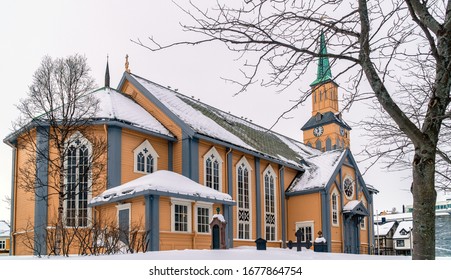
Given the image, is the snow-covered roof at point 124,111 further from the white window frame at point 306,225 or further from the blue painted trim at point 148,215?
the white window frame at point 306,225

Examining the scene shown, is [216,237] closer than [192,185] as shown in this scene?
Yes

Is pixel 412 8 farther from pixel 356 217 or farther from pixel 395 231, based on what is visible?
pixel 395 231

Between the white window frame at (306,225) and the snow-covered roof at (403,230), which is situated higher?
the white window frame at (306,225)

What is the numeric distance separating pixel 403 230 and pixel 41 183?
61.9m

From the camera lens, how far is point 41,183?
2067 cm

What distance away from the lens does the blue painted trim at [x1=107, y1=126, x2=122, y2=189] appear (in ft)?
69.0

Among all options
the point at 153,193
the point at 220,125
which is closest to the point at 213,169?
the point at 220,125

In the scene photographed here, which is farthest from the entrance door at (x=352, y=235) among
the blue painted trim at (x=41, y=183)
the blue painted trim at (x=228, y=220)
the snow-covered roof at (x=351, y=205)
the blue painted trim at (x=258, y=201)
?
the blue painted trim at (x=41, y=183)

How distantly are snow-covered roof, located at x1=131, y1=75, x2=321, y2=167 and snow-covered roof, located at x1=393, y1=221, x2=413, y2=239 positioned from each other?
4062cm

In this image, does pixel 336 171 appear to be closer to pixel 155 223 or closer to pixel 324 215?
pixel 324 215

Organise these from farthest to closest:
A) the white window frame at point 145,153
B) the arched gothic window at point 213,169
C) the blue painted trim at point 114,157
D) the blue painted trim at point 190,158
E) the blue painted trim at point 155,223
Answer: the arched gothic window at point 213,169, the blue painted trim at point 190,158, the white window frame at point 145,153, the blue painted trim at point 114,157, the blue painted trim at point 155,223

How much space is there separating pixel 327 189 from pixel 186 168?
982 cm

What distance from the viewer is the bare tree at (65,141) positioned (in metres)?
19.8

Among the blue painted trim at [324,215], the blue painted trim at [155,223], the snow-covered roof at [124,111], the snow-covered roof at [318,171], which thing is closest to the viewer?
the blue painted trim at [155,223]
